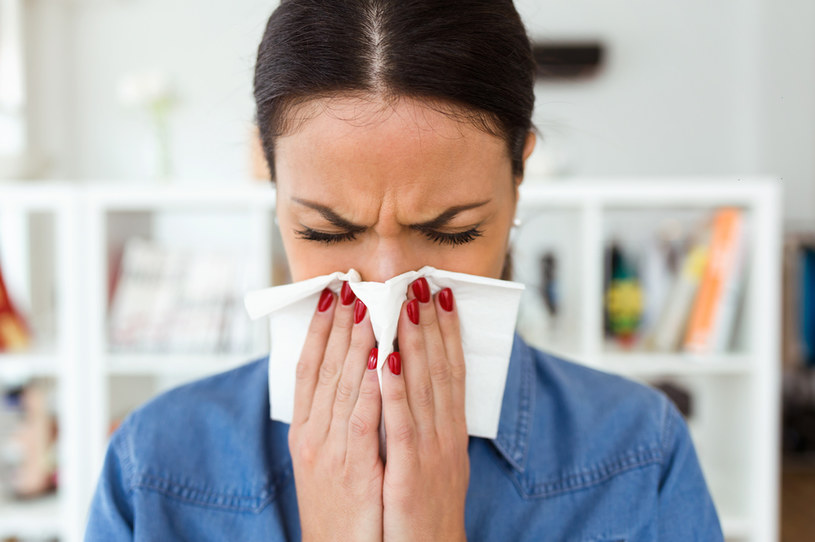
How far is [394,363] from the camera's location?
726 mm

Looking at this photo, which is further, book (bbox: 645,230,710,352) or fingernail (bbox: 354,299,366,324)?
book (bbox: 645,230,710,352)

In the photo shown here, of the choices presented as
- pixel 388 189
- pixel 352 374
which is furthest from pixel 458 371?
pixel 388 189

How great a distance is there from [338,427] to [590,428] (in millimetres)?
343

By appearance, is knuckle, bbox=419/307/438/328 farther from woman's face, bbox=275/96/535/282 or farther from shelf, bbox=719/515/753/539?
shelf, bbox=719/515/753/539

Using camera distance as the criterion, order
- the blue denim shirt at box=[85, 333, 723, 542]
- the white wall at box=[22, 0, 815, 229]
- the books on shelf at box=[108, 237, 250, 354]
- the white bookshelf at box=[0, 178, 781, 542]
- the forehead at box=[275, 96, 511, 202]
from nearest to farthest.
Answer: the forehead at box=[275, 96, 511, 202] < the blue denim shirt at box=[85, 333, 723, 542] < the white bookshelf at box=[0, 178, 781, 542] < the books on shelf at box=[108, 237, 250, 354] < the white wall at box=[22, 0, 815, 229]

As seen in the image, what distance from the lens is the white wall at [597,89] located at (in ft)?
9.71

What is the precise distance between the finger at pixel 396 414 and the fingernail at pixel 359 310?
6 cm

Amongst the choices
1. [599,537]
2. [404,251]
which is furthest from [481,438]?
[404,251]

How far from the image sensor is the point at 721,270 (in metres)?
1.63

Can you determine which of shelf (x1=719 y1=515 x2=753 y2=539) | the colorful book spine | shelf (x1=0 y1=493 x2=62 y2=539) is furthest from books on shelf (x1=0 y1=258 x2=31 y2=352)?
shelf (x1=719 y1=515 x2=753 y2=539)

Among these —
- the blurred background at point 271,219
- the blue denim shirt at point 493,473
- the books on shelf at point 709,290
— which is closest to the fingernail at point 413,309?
the blue denim shirt at point 493,473

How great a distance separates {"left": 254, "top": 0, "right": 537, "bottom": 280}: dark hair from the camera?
687 mm

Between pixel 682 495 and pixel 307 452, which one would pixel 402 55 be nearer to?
pixel 307 452

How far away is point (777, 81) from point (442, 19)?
2.81m
